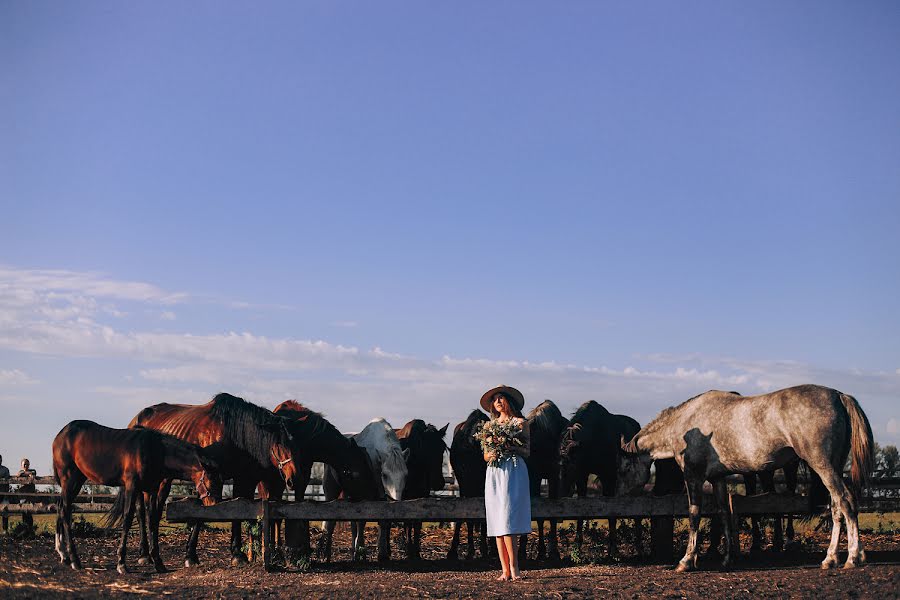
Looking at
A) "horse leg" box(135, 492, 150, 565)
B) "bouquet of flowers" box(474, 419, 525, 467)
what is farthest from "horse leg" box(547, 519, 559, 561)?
"horse leg" box(135, 492, 150, 565)

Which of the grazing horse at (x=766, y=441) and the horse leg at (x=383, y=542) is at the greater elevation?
the grazing horse at (x=766, y=441)

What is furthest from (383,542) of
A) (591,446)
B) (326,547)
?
(591,446)

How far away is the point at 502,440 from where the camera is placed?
30.3 ft

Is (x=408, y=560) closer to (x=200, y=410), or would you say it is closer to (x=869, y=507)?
(x=200, y=410)

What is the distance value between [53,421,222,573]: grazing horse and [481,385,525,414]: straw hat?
358cm

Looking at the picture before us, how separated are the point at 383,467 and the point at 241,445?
6.64 ft

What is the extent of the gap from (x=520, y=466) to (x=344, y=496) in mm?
4678

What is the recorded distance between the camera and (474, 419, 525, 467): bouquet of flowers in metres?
9.25

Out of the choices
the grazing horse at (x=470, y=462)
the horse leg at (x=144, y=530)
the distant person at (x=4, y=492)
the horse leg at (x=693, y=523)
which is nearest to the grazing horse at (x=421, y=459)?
the grazing horse at (x=470, y=462)

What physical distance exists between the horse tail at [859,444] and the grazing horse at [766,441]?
0.03 ft

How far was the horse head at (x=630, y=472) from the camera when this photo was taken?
1198cm

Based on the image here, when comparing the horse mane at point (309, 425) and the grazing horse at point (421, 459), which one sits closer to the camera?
the horse mane at point (309, 425)

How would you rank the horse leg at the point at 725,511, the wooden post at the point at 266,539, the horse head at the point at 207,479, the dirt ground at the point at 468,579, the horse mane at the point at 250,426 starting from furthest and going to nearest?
the horse mane at the point at 250,426
the horse head at the point at 207,479
the horse leg at the point at 725,511
the wooden post at the point at 266,539
the dirt ground at the point at 468,579

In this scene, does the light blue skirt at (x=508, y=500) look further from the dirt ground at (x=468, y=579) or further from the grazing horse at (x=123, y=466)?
the grazing horse at (x=123, y=466)
